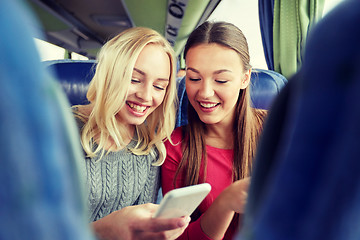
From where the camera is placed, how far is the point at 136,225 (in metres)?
0.71

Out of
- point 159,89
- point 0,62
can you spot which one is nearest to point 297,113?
point 0,62

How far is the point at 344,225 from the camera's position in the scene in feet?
0.55

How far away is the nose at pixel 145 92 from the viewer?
1.04 meters

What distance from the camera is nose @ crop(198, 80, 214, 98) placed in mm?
1146

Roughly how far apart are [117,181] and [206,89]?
18.9 inches

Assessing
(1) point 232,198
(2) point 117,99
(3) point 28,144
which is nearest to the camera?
(3) point 28,144

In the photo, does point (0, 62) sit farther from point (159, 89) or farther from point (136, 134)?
point (136, 134)

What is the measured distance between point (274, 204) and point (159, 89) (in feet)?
3.15

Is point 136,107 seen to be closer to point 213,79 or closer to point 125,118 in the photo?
point 125,118

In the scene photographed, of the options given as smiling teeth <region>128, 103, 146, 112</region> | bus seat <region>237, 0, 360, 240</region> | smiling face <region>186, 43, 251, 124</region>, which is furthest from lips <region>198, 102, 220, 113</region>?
bus seat <region>237, 0, 360, 240</region>

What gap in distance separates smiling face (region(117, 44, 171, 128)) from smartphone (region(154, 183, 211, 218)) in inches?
18.2

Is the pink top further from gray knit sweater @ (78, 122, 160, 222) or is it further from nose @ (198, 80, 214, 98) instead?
nose @ (198, 80, 214, 98)

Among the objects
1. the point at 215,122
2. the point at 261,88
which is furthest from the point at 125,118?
the point at 261,88

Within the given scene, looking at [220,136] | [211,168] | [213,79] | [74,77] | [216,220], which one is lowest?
[216,220]
